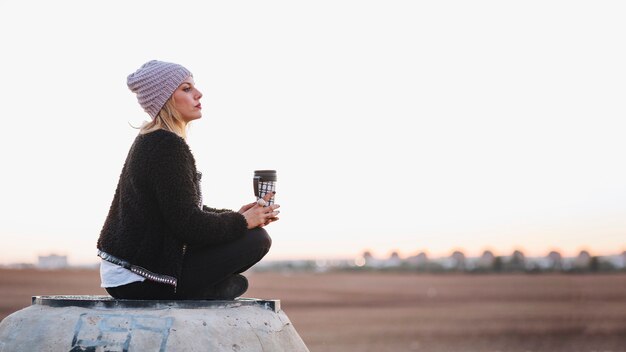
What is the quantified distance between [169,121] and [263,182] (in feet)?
1.81

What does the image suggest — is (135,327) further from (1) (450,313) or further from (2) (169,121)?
(1) (450,313)

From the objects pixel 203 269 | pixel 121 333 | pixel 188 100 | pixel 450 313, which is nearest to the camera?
pixel 121 333

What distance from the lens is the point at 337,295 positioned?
34500mm

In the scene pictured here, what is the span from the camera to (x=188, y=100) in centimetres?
491

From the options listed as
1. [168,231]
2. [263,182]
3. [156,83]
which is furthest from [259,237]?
[156,83]

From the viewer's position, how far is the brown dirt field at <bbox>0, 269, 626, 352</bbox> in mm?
17062

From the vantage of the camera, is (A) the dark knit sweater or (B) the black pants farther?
(B) the black pants

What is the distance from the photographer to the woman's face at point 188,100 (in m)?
4.89

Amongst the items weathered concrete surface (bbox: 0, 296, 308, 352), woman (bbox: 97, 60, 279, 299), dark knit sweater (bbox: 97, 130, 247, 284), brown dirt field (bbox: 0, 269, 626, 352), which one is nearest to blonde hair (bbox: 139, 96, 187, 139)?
woman (bbox: 97, 60, 279, 299)

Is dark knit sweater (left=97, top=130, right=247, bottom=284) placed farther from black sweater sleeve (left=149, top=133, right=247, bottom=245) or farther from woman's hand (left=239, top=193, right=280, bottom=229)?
woman's hand (left=239, top=193, right=280, bottom=229)

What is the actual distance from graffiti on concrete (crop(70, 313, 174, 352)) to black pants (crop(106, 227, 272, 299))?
228 mm

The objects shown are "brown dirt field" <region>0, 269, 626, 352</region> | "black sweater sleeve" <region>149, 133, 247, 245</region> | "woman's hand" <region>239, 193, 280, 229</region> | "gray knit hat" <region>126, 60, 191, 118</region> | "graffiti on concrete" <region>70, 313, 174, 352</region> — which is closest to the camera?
"graffiti on concrete" <region>70, 313, 174, 352</region>

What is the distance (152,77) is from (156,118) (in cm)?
20

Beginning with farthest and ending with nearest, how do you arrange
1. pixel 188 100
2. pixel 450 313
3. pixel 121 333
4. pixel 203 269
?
pixel 450 313
pixel 188 100
pixel 203 269
pixel 121 333
